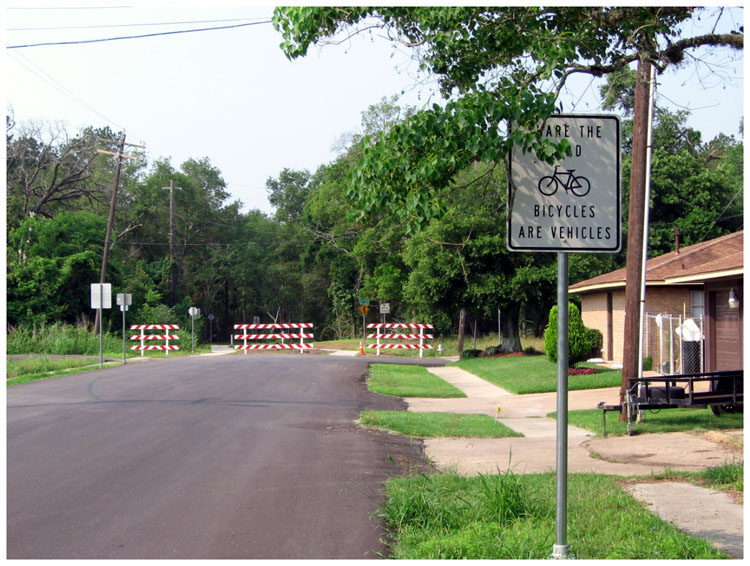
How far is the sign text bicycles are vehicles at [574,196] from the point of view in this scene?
4.99m

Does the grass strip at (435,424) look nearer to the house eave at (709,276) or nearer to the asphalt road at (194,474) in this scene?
the asphalt road at (194,474)

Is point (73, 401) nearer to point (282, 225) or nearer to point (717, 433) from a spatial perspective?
point (717, 433)

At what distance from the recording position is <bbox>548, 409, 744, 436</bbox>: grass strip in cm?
1303

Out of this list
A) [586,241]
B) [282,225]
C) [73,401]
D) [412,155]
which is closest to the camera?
[586,241]

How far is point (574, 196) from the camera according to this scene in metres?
5.07

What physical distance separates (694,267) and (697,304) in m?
2.39

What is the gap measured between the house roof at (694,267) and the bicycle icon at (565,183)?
12.3 meters

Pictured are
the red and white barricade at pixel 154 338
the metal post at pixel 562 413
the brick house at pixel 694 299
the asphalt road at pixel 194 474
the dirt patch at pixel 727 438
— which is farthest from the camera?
the red and white barricade at pixel 154 338

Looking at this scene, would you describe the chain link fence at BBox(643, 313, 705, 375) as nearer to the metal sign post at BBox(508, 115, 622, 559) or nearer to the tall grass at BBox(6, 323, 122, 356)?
the metal sign post at BBox(508, 115, 622, 559)

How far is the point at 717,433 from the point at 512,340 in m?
22.6

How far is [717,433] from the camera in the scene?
1236 centimetres

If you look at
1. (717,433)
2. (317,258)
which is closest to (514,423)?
(717,433)

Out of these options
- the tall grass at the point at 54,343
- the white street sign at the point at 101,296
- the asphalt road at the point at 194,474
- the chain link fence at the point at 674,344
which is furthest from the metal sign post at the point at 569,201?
the tall grass at the point at 54,343

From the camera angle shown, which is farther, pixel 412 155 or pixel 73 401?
pixel 73 401
